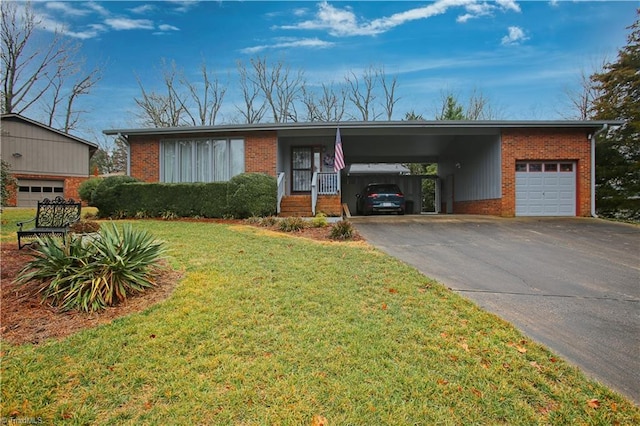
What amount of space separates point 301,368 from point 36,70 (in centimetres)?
3466

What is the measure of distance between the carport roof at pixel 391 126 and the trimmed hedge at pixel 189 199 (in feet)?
8.08

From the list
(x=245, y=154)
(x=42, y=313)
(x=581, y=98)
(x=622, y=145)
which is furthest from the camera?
(x=581, y=98)

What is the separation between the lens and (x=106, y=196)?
1229 centimetres

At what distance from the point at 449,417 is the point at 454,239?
7079 mm

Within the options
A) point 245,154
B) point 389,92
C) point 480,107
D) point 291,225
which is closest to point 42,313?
point 291,225

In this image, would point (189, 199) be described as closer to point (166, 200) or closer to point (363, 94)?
point (166, 200)

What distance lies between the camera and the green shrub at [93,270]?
152 inches

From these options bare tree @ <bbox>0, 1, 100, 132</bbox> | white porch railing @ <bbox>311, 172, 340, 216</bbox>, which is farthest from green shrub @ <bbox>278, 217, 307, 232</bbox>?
bare tree @ <bbox>0, 1, 100, 132</bbox>

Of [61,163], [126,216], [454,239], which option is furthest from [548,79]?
[61,163]

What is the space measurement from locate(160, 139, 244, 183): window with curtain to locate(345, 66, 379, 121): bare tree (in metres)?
21.5

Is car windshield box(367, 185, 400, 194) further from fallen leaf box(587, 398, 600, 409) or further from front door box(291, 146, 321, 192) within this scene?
fallen leaf box(587, 398, 600, 409)

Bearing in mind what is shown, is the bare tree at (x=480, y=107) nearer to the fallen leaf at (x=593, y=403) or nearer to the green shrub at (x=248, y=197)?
the green shrub at (x=248, y=197)

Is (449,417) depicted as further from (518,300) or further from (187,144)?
(187,144)

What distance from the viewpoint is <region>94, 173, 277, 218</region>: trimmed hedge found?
12.0m
